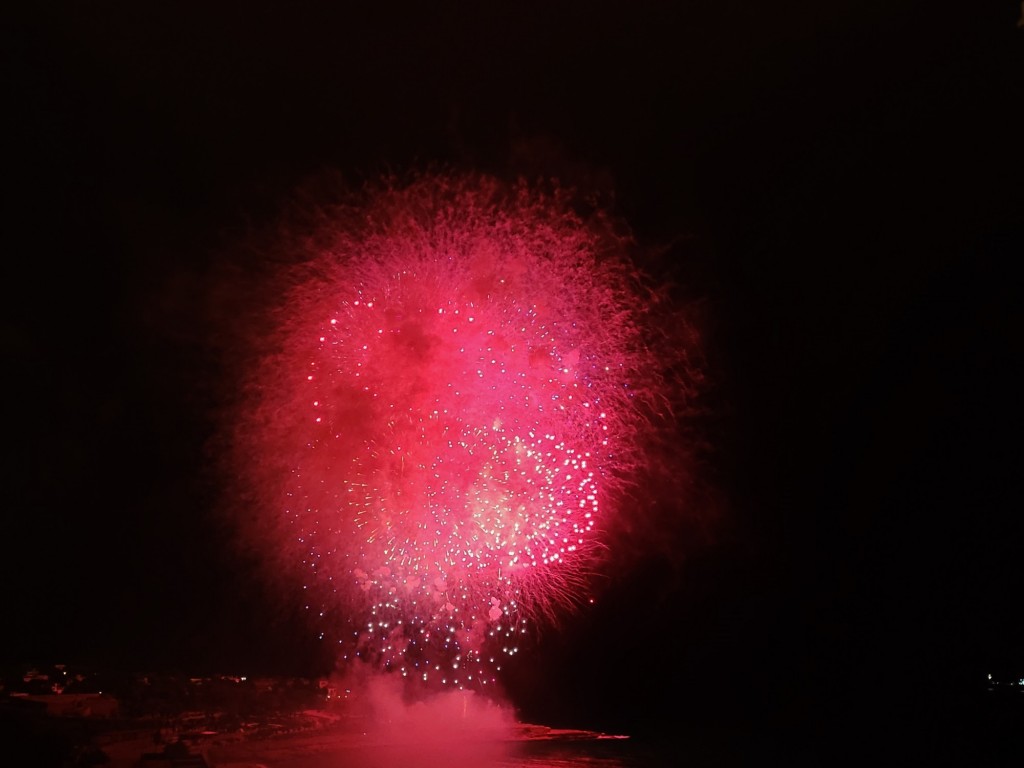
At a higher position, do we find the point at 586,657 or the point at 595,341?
the point at 595,341

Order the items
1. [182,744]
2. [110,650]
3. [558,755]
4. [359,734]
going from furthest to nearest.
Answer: [110,650] → [359,734] → [558,755] → [182,744]

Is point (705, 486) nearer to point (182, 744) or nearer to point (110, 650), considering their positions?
point (182, 744)

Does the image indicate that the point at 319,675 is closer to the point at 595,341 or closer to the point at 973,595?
the point at 595,341

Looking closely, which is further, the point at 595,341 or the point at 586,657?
the point at 586,657

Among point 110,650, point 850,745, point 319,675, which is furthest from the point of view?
point 110,650

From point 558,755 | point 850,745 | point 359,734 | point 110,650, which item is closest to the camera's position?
point 558,755

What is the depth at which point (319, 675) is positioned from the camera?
13.1 m

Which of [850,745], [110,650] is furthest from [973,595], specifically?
[110,650]

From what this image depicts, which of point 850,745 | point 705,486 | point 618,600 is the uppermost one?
point 705,486

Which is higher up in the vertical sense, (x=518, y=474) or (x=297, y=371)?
(x=297, y=371)

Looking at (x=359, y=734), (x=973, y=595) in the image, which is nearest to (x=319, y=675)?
(x=359, y=734)

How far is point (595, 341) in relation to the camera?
1028 centimetres

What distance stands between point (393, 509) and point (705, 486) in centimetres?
512

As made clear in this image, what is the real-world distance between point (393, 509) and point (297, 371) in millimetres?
1987
